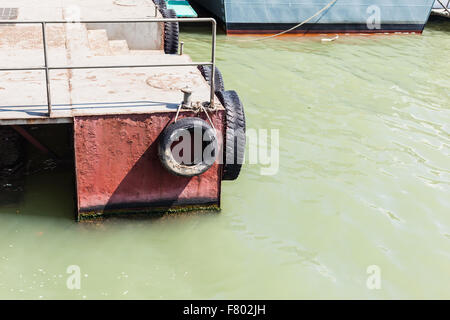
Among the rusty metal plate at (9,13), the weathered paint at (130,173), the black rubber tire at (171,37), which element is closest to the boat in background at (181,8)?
the black rubber tire at (171,37)

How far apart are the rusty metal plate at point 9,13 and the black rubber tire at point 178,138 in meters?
4.81

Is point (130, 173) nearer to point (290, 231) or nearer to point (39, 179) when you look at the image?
point (39, 179)

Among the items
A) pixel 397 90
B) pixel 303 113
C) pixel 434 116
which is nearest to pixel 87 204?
pixel 303 113

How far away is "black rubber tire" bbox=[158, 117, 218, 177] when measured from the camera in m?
5.75

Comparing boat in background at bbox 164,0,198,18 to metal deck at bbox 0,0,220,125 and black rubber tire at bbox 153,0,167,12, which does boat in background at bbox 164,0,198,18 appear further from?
metal deck at bbox 0,0,220,125

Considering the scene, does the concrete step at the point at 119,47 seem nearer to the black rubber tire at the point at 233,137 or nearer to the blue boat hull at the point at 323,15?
the black rubber tire at the point at 233,137

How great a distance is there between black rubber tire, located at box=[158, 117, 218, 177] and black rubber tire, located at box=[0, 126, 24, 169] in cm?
261

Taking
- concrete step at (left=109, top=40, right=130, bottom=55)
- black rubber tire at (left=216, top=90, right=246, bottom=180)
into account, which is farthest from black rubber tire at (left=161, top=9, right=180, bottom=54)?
black rubber tire at (left=216, top=90, right=246, bottom=180)

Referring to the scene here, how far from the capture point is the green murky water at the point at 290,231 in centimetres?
541

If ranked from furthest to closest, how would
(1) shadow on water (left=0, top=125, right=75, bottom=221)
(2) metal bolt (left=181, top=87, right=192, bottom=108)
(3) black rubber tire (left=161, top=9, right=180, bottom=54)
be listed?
(3) black rubber tire (left=161, top=9, right=180, bottom=54), (1) shadow on water (left=0, top=125, right=75, bottom=221), (2) metal bolt (left=181, top=87, right=192, bottom=108)

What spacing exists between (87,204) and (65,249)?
0.59 meters

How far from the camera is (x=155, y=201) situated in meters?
6.23

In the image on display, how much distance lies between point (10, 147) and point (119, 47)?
2.82 metres

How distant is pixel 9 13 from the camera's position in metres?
9.16
